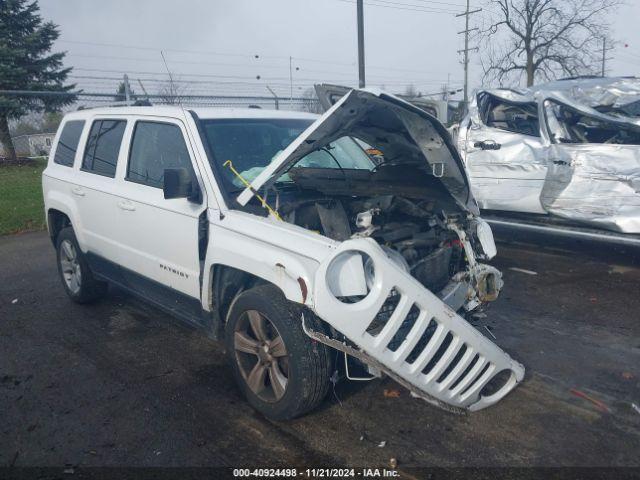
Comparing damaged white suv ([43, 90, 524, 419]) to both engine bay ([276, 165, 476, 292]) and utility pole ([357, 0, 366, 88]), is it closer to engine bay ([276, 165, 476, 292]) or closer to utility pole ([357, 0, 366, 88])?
engine bay ([276, 165, 476, 292])

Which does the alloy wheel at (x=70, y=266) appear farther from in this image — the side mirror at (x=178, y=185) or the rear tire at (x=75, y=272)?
the side mirror at (x=178, y=185)

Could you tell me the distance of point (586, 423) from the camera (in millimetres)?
3254

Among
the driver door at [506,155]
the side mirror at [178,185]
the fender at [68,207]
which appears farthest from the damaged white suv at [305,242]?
the driver door at [506,155]

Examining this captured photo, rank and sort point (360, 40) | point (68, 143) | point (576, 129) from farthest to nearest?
1. point (360, 40)
2. point (576, 129)
3. point (68, 143)

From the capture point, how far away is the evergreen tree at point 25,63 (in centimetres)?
1811

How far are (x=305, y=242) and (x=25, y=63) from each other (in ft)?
69.6

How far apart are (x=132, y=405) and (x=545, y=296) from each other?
412 cm

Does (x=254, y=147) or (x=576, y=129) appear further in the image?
(x=576, y=129)

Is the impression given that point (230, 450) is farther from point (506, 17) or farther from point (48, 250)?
point (506, 17)

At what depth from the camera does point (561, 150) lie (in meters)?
6.46

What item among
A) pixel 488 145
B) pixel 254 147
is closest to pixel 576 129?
pixel 488 145

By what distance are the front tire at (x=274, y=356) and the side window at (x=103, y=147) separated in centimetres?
205

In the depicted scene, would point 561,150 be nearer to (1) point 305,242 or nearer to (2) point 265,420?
(1) point 305,242

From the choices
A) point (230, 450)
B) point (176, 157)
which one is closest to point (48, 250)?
point (176, 157)
